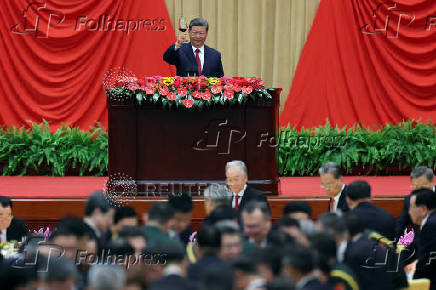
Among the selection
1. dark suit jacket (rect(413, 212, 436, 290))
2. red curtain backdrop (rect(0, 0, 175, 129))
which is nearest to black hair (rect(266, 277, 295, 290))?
dark suit jacket (rect(413, 212, 436, 290))

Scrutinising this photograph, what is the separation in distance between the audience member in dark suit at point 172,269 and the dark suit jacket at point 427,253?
1.87 metres

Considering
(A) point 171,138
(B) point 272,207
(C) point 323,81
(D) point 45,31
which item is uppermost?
(D) point 45,31

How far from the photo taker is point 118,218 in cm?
402

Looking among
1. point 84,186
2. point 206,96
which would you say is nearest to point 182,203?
point 206,96

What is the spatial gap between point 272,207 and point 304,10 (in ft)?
16.1

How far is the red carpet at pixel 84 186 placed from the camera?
7094 mm

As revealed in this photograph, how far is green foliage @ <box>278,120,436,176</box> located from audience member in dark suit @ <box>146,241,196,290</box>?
18.8 ft

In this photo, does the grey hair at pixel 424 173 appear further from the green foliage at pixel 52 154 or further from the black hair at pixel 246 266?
the green foliage at pixel 52 154

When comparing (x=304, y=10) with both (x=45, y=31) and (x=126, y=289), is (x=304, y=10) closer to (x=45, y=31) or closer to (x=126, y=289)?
(x=45, y=31)

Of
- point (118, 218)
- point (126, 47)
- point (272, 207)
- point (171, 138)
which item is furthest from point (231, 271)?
point (126, 47)

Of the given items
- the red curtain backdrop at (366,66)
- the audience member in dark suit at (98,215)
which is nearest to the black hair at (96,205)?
the audience member in dark suit at (98,215)

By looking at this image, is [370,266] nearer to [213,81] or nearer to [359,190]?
[359,190]

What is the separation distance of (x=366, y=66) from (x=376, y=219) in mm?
6143

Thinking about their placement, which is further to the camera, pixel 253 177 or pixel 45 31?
pixel 45 31
